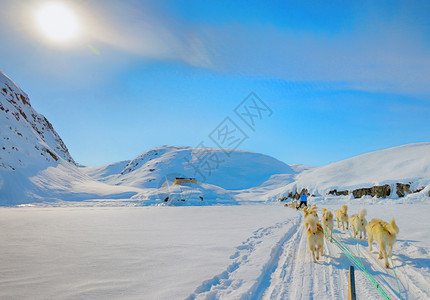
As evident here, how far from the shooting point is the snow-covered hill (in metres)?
29.0

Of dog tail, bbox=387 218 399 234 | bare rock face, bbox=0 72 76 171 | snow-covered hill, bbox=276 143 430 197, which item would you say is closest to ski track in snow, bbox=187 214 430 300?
dog tail, bbox=387 218 399 234

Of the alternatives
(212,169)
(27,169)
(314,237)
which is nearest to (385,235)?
(314,237)

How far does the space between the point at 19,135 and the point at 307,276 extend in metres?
69.4

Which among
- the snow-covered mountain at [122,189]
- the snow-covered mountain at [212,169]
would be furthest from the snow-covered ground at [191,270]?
the snow-covered mountain at [212,169]

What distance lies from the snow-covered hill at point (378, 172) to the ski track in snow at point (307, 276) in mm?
30224

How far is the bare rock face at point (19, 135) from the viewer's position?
4576cm

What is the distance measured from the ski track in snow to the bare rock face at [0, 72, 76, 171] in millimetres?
53307

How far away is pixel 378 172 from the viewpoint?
118ft

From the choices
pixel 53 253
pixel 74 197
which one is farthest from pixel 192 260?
pixel 74 197

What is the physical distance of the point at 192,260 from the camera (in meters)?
4.97

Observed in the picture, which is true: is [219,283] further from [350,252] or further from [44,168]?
[44,168]

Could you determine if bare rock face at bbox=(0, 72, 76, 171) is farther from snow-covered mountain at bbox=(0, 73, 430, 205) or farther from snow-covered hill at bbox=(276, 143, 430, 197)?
snow-covered hill at bbox=(276, 143, 430, 197)

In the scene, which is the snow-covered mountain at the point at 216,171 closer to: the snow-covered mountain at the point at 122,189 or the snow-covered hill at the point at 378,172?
the snow-covered mountain at the point at 122,189

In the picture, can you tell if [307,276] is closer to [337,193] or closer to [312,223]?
[312,223]
